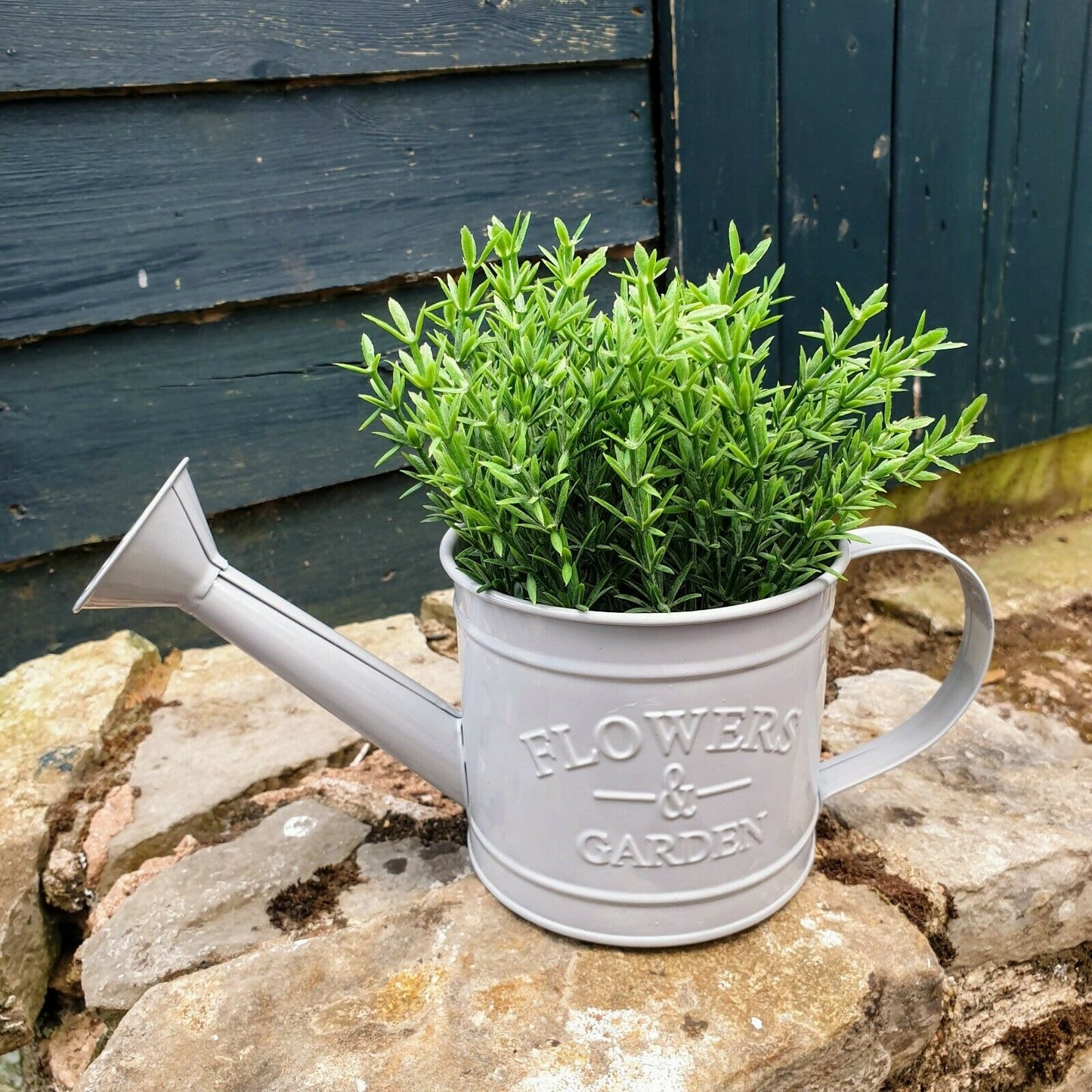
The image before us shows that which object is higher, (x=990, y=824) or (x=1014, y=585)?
(x=990, y=824)

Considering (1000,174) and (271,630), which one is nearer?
(271,630)

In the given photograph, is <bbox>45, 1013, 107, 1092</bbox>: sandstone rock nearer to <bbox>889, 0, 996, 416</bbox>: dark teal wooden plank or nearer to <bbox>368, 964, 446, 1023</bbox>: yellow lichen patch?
<bbox>368, 964, 446, 1023</bbox>: yellow lichen patch

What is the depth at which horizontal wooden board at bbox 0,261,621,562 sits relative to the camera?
1466mm

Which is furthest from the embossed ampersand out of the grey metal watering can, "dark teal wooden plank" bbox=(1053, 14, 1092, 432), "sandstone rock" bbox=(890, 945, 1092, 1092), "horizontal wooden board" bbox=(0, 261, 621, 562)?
"dark teal wooden plank" bbox=(1053, 14, 1092, 432)

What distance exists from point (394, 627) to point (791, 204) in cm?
106

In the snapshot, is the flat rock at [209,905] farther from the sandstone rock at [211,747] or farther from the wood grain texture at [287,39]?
the wood grain texture at [287,39]

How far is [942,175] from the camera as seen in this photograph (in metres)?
2.05

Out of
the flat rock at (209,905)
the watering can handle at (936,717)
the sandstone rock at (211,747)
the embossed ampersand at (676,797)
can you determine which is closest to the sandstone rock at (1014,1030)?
the watering can handle at (936,717)

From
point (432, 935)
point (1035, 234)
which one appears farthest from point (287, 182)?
point (1035, 234)

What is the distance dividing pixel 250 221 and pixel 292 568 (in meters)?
0.55

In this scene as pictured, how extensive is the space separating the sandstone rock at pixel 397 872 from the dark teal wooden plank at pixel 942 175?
152 cm

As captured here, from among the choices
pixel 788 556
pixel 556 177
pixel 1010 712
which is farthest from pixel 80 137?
pixel 1010 712

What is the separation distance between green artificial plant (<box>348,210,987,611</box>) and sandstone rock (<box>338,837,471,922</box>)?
0.34 metres

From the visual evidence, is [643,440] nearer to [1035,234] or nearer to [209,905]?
[209,905]
